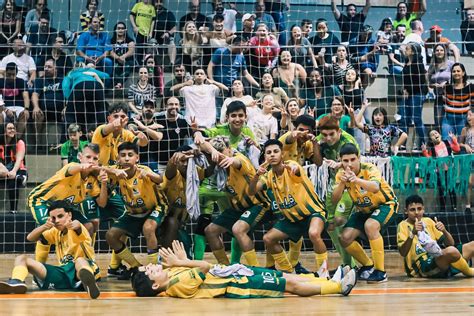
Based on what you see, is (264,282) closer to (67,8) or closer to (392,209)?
(392,209)

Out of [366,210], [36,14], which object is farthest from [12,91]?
[366,210]

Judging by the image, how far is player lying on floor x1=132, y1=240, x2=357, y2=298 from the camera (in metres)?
8.62

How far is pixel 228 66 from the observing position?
13.9 m

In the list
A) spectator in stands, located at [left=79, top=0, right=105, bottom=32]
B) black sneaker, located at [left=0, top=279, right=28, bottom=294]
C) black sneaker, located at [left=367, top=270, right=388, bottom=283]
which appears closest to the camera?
black sneaker, located at [left=0, top=279, right=28, bottom=294]

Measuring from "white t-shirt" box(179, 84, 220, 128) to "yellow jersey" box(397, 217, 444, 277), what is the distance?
3762mm

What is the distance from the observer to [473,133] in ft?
43.9

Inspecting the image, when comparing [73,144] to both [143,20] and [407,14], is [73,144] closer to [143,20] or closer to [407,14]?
[143,20]

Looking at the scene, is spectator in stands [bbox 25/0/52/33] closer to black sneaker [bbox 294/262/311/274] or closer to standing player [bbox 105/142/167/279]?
standing player [bbox 105/142/167/279]

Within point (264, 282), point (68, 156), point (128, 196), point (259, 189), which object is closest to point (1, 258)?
point (68, 156)

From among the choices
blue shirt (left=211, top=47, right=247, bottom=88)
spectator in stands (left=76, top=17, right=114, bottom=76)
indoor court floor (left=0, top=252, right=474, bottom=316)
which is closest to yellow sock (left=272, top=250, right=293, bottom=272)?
indoor court floor (left=0, top=252, right=474, bottom=316)

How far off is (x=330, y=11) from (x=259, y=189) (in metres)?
6.04

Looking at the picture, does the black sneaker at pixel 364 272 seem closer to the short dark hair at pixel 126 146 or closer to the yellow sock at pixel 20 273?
the short dark hair at pixel 126 146

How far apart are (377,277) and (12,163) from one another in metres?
5.63

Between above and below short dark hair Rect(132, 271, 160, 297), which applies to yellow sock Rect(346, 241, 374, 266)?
above
